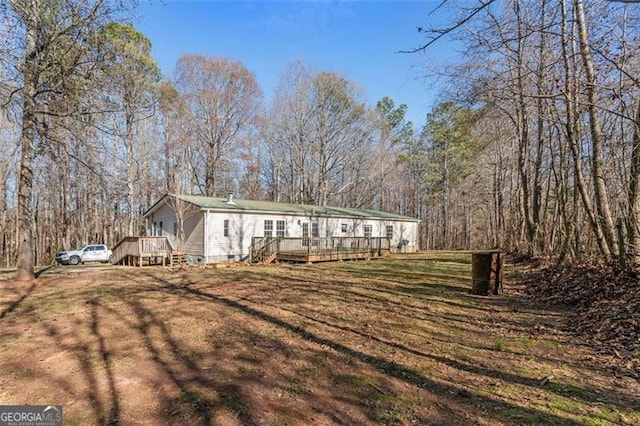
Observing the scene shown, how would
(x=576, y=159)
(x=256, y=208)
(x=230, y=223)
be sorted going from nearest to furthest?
1. (x=576, y=159)
2. (x=230, y=223)
3. (x=256, y=208)

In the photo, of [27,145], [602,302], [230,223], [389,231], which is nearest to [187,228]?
[230,223]

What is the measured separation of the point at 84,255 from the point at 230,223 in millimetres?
10347

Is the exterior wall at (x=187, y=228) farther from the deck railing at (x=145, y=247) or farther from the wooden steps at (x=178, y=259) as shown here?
the deck railing at (x=145, y=247)

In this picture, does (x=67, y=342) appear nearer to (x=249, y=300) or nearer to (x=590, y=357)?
(x=249, y=300)

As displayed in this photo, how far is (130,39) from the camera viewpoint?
19969 millimetres

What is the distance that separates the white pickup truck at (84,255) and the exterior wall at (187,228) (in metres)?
4.28

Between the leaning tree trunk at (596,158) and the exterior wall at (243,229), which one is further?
the exterior wall at (243,229)

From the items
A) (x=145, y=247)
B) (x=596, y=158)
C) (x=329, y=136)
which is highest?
(x=329, y=136)

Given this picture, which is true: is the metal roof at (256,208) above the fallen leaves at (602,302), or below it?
above

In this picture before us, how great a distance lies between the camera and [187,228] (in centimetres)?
1734

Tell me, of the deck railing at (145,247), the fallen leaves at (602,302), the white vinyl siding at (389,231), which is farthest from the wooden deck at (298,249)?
the fallen leaves at (602,302)

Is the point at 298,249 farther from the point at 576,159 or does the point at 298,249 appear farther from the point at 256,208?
the point at 576,159

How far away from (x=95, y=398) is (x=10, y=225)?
31618 millimetres

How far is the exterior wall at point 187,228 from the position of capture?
16.5 metres
